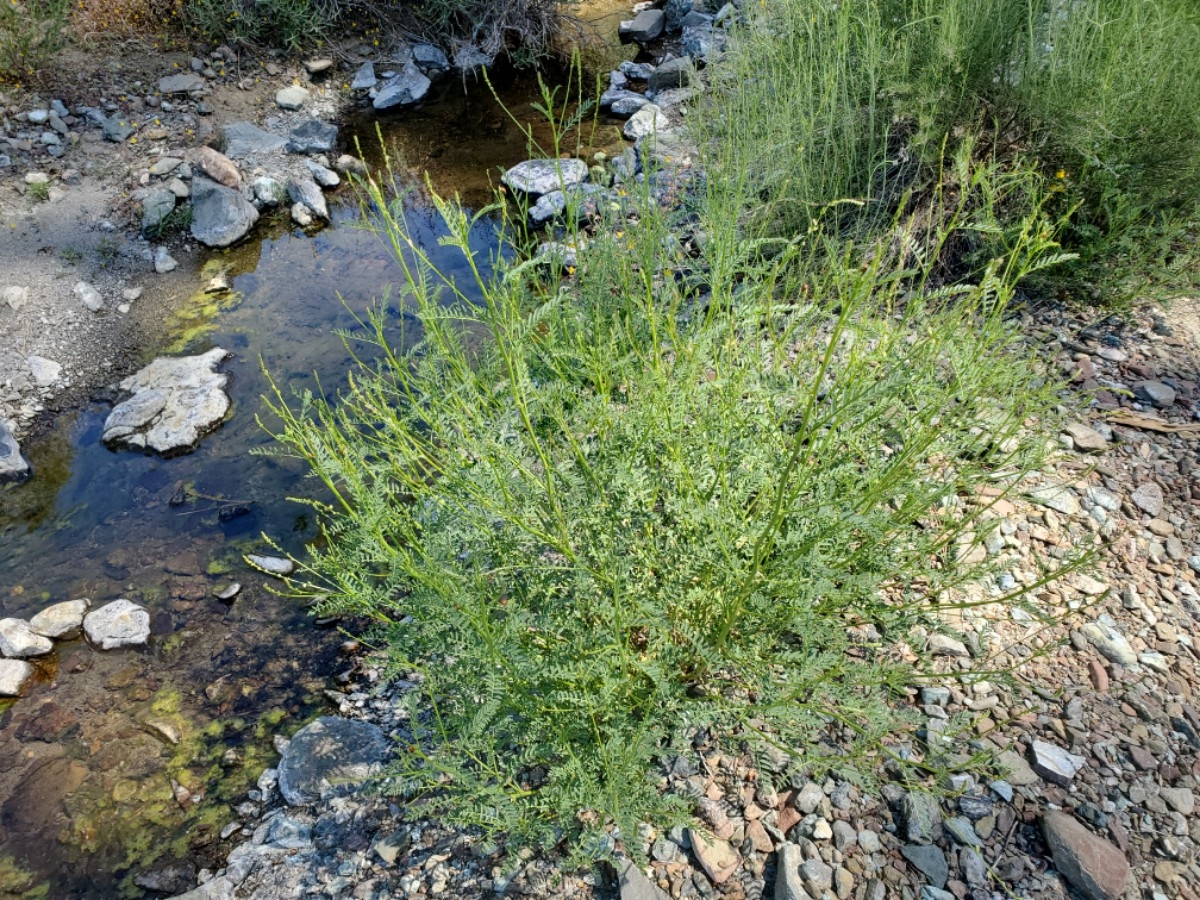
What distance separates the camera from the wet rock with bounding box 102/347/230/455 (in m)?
4.03

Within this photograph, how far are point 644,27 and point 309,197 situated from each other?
4230 mm

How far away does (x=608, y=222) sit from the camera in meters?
3.08

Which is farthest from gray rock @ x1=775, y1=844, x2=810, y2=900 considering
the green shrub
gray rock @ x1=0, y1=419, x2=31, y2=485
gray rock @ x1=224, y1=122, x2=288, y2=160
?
the green shrub

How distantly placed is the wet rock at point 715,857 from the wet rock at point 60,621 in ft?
8.94

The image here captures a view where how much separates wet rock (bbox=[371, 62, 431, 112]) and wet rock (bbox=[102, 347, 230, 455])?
137 inches

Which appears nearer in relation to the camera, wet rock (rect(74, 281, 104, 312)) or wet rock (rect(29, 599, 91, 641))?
wet rock (rect(29, 599, 91, 641))

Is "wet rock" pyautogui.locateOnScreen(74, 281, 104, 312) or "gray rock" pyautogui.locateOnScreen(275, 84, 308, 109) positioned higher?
"gray rock" pyautogui.locateOnScreen(275, 84, 308, 109)

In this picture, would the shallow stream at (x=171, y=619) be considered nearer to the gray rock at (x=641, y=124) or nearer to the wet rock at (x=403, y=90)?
the gray rock at (x=641, y=124)

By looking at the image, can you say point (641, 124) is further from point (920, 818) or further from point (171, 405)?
point (920, 818)

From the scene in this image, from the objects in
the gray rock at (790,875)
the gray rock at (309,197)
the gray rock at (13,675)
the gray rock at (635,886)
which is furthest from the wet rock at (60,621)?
the gray rock at (309,197)

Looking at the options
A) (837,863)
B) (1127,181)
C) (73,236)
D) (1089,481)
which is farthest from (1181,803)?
(73,236)

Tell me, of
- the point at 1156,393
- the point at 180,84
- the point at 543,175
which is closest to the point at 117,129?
the point at 180,84

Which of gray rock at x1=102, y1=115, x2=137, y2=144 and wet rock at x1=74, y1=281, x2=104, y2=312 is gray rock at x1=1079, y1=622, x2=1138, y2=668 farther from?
gray rock at x1=102, y1=115, x2=137, y2=144

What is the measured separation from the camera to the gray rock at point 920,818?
1866mm
